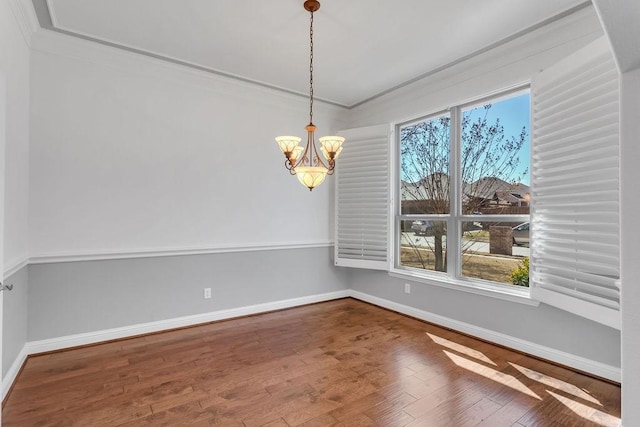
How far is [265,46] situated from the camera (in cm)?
312

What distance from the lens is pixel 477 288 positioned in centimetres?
338

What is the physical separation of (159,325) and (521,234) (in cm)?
385

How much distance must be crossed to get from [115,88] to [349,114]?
3067 millimetres

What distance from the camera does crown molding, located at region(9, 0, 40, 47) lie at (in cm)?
235

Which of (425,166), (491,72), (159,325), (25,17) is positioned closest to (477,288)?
(425,166)

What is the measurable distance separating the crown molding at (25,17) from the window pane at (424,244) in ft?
13.8

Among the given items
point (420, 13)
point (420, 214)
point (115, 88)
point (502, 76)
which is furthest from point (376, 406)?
point (115, 88)

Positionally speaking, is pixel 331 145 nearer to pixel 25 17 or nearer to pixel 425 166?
pixel 425 166

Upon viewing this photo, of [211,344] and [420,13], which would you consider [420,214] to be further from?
[211,344]

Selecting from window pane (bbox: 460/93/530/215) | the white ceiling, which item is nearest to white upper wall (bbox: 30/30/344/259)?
the white ceiling

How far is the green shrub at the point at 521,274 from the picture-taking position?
3117 millimetres

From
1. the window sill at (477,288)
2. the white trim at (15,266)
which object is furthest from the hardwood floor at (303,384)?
the white trim at (15,266)

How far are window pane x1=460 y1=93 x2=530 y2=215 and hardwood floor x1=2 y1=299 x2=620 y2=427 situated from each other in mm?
1449

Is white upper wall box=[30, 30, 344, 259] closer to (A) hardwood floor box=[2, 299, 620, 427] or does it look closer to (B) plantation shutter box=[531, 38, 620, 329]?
(A) hardwood floor box=[2, 299, 620, 427]
